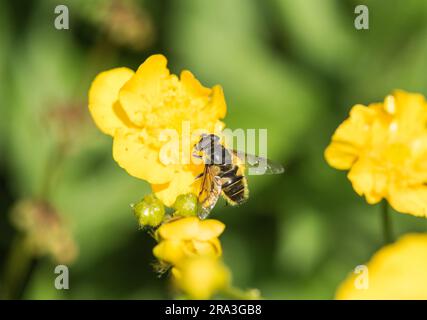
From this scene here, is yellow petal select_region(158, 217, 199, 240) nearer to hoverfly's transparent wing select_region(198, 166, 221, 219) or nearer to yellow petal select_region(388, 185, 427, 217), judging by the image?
hoverfly's transparent wing select_region(198, 166, 221, 219)

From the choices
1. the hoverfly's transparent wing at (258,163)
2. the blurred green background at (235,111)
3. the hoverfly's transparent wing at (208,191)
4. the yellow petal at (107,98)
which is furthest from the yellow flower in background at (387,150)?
the blurred green background at (235,111)

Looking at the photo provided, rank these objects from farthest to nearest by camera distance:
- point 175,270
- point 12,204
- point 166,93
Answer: point 12,204 → point 166,93 → point 175,270

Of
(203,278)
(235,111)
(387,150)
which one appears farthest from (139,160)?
(235,111)

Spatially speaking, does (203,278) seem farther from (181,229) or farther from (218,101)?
(218,101)

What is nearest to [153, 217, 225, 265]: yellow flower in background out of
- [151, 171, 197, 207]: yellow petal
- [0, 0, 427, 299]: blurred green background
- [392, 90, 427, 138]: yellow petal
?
[151, 171, 197, 207]: yellow petal

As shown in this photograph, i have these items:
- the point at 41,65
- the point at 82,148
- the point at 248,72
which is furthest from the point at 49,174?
the point at 248,72

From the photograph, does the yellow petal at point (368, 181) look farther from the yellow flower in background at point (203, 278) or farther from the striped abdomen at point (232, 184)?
the yellow flower in background at point (203, 278)

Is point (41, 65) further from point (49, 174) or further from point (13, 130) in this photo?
point (49, 174)
